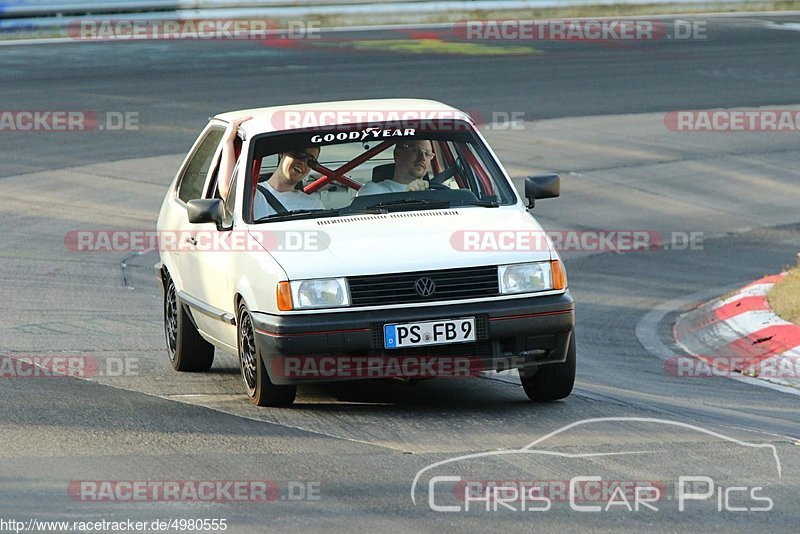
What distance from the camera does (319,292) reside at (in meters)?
7.40

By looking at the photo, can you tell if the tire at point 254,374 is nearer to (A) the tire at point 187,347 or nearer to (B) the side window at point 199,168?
(A) the tire at point 187,347

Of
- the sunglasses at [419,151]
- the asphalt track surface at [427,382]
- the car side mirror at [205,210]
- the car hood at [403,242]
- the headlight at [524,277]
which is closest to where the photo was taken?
the asphalt track surface at [427,382]

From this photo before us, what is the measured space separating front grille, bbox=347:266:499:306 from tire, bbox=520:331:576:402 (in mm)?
662

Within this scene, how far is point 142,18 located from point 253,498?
2316 centimetres

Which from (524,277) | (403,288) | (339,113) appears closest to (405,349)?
(403,288)

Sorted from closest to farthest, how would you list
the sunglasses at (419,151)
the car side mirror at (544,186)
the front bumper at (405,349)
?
the front bumper at (405,349) < the car side mirror at (544,186) < the sunglasses at (419,151)

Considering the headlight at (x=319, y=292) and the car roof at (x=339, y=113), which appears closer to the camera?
the headlight at (x=319, y=292)

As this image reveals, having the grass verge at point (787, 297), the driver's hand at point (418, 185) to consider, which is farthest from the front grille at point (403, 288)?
the grass verge at point (787, 297)

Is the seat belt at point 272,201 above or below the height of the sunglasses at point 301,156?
below

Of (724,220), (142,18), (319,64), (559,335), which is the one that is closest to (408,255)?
(559,335)

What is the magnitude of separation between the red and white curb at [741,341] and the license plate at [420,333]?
257 centimetres

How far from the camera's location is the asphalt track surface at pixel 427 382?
6.27 meters

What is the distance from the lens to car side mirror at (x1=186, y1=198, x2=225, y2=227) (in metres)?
8.22

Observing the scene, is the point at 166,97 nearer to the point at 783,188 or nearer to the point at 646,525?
the point at 783,188
